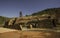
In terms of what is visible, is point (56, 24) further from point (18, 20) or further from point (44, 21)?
point (18, 20)

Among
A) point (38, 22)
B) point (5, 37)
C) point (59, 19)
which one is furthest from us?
point (38, 22)

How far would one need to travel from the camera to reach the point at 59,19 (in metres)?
25.4

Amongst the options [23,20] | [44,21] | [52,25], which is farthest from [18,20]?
[52,25]

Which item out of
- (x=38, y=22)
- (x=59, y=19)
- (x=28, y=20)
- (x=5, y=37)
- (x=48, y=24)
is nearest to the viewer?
(x=5, y=37)

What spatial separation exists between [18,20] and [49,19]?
8.21 m

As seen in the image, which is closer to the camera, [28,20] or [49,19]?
[49,19]

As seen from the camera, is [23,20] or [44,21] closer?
[44,21]

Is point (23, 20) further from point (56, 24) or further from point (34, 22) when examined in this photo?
point (56, 24)

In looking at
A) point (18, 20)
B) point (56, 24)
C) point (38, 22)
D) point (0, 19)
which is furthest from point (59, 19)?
point (0, 19)

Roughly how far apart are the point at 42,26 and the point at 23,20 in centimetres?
632

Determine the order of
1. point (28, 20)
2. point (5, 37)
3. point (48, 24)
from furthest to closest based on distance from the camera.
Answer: point (28, 20), point (48, 24), point (5, 37)

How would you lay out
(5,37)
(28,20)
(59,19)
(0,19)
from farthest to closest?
(0,19), (28,20), (59,19), (5,37)

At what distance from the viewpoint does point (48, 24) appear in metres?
27.2

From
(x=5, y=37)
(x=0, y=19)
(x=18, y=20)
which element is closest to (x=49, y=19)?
(x=18, y=20)
